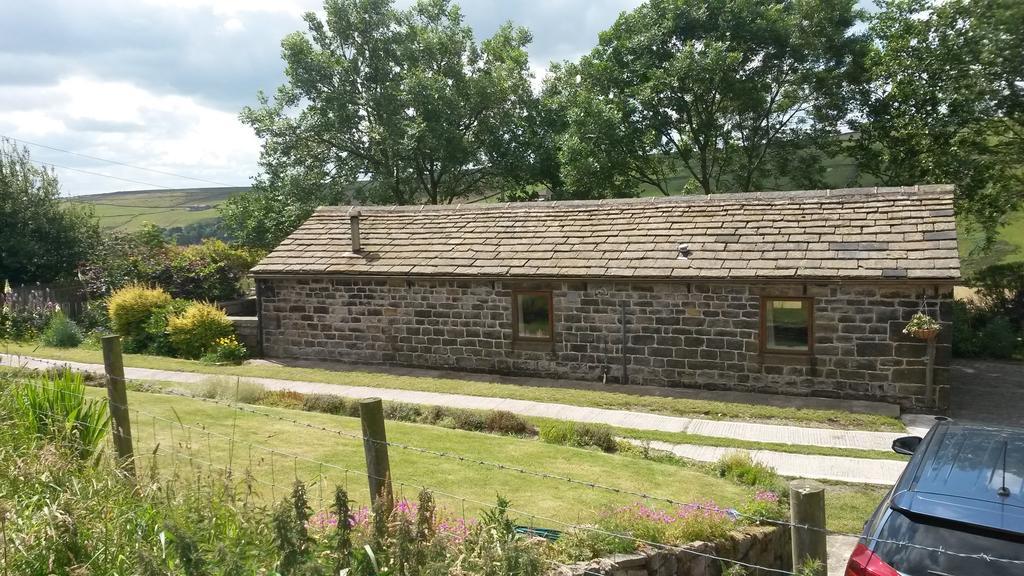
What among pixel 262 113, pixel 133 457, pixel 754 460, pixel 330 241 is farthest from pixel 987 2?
pixel 262 113

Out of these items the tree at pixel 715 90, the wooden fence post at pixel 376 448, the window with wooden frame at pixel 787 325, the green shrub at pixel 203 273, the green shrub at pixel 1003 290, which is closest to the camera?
the wooden fence post at pixel 376 448

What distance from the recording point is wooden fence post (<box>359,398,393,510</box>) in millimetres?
4789

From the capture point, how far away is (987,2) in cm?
2069

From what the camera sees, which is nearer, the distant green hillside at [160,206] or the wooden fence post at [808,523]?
the wooden fence post at [808,523]

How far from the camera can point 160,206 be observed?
107188 millimetres

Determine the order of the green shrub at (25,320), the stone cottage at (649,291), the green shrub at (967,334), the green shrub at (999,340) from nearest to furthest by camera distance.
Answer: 1. the stone cottage at (649,291)
2. the green shrub at (999,340)
3. the green shrub at (967,334)
4. the green shrub at (25,320)

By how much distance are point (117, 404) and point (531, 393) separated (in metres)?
9.67

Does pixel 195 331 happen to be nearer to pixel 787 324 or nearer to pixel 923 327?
pixel 787 324

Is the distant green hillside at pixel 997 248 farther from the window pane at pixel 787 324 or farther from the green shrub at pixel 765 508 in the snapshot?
the green shrub at pixel 765 508

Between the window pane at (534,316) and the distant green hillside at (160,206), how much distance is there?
76845 millimetres

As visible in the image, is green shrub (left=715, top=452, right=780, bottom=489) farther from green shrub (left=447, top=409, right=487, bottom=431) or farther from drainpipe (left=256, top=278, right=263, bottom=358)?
drainpipe (left=256, top=278, right=263, bottom=358)

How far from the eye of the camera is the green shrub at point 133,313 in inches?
819

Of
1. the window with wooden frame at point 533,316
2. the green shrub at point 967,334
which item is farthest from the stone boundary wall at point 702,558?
the green shrub at point 967,334

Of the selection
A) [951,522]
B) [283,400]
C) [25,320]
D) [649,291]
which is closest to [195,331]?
[25,320]
